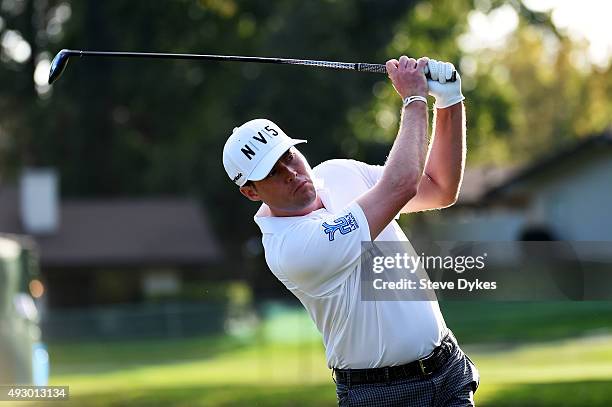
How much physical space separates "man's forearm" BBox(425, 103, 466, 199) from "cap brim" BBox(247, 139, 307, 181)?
0.57 meters

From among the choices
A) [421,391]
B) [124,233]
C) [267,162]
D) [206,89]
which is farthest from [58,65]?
[206,89]

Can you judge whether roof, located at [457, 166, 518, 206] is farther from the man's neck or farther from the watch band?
the watch band

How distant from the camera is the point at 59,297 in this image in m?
44.3

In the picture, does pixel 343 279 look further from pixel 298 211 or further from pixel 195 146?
pixel 195 146

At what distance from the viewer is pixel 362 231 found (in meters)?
4.38

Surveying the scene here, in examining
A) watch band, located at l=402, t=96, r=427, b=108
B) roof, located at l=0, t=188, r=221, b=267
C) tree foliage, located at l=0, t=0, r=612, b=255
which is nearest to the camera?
watch band, located at l=402, t=96, r=427, b=108

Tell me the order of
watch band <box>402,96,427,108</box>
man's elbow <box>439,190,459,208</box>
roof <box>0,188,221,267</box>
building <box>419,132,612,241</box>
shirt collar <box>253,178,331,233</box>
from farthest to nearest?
1. roof <box>0,188,221,267</box>
2. building <box>419,132,612,241</box>
3. man's elbow <box>439,190,459,208</box>
4. shirt collar <box>253,178,331,233</box>
5. watch band <box>402,96,427,108</box>

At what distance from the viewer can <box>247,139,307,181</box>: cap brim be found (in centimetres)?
448

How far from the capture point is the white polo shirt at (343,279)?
442cm

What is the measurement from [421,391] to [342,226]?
27.8 inches

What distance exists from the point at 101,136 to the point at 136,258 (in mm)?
5690

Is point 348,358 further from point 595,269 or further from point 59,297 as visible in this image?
point 59,297

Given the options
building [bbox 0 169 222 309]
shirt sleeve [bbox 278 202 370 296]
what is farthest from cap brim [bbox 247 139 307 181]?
building [bbox 0 169 222 309]

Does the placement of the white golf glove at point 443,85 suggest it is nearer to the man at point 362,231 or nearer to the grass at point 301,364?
the man at point 362,231
